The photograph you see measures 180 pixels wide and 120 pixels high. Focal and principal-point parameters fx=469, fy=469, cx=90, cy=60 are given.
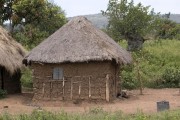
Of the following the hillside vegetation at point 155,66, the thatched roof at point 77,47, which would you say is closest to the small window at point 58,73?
the thatched roof at point 77,47

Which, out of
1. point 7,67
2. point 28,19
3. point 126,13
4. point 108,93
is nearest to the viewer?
point 108,93

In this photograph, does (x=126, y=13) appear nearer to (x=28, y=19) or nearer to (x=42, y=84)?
(x=28, y=19)

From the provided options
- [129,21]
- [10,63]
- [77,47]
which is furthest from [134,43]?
[77,47]

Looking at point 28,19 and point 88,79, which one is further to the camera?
point 28,19

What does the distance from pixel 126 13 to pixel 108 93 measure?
1378 cm

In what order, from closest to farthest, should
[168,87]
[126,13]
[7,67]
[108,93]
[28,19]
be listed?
[108,93] < [7,67] < [168,87] < [28,19] < [126,13]

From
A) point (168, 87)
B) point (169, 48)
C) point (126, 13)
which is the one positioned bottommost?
point (168, 87)

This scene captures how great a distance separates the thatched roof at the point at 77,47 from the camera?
16453mm

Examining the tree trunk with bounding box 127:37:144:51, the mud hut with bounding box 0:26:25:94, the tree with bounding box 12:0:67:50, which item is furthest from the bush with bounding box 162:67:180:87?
the mud hut with bounding box 0:26:25:94

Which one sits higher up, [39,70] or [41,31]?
[41,31]

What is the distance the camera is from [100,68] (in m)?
16.7

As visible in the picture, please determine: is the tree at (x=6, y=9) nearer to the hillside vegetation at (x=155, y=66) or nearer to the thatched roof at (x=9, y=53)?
the thatched roof at (x=9, y=53)

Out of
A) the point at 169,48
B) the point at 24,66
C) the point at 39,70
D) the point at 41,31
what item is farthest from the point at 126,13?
the point at 39,70

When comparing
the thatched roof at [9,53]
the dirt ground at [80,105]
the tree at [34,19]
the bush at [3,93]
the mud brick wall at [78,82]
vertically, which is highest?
the tree at [34,19]
